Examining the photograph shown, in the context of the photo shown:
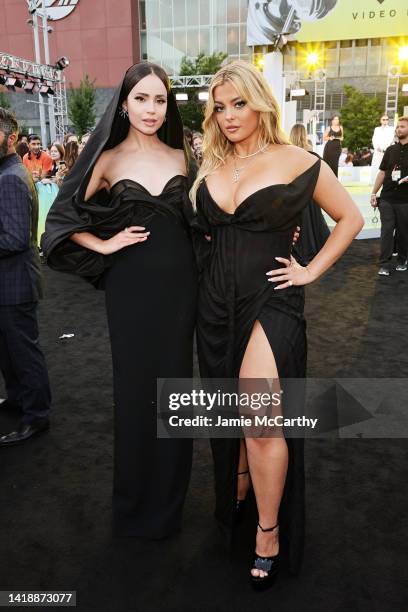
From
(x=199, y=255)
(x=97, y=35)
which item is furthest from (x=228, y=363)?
(x=97, y=35)

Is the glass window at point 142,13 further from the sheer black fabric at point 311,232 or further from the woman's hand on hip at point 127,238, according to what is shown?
the woman's hand on hip at point 127,238

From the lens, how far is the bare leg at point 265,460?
2064 millimetres

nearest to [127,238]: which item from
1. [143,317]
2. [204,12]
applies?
[143,317]

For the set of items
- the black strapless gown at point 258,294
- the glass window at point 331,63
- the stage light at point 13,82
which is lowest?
the black strapless gown at point 258,294

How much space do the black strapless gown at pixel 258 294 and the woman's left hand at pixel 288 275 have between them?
0.10ft

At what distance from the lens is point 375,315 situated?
18.7 ft

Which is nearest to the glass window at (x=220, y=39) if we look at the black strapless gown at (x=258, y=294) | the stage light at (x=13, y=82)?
the stage light at (x=13, y=82)

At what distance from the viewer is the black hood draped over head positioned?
221 cm

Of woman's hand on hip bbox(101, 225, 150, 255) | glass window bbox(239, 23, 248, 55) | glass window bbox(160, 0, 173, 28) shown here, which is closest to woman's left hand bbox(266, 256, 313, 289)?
woman's hand on hip bbox(101, 225, 150, 255)

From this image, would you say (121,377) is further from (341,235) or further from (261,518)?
(341,235)

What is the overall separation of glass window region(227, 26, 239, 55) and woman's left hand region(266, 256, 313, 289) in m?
41.7

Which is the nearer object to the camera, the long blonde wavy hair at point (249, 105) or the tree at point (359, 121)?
the long blonde wavy hair at point (249, 105)

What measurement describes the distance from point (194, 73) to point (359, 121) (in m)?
10.9

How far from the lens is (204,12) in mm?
39906
